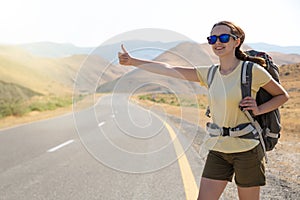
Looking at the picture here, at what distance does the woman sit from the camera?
3.25m

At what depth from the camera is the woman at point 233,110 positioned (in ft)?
10.7

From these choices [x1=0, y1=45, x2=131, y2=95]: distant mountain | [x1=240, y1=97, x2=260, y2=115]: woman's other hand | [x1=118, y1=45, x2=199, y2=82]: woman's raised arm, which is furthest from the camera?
[x1=0, y1=45, x2=131, y2=95]: distant mountain

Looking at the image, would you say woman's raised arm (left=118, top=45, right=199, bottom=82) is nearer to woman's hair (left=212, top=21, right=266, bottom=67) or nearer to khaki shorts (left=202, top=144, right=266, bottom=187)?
woman's hair (left=212, top=21, right=266, bottom=67)

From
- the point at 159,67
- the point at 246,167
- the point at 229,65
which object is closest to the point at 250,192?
the point at 246,167

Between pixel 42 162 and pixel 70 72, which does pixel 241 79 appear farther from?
pixel 70 72

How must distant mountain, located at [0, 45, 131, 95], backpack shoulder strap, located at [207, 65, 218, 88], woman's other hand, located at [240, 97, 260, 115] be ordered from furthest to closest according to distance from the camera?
distant mountain, located at [0, 45, 131, 95], backpack shoulder strap, located at [207, 65, 218, 88], woman's other hand, located at [240, 97, 260, 115]

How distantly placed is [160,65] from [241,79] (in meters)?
0.92

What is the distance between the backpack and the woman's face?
0.51ft

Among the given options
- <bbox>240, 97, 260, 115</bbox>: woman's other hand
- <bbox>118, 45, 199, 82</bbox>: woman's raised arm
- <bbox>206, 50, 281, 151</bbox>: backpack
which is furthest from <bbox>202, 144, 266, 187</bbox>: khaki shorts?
<bbox>118, 45, 199, 82</bbox>: woman's raised arm

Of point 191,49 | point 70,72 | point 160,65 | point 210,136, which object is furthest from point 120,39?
point 70,72

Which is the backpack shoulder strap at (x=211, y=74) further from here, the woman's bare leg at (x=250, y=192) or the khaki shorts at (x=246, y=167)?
the woman's bare leg at (x=250, y=192)

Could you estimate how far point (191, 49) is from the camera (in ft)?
14.0

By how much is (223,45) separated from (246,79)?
1.14 feet

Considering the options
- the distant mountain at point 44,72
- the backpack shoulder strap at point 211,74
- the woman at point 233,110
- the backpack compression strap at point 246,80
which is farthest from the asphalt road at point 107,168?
the backpack compression strap at point 246,80
